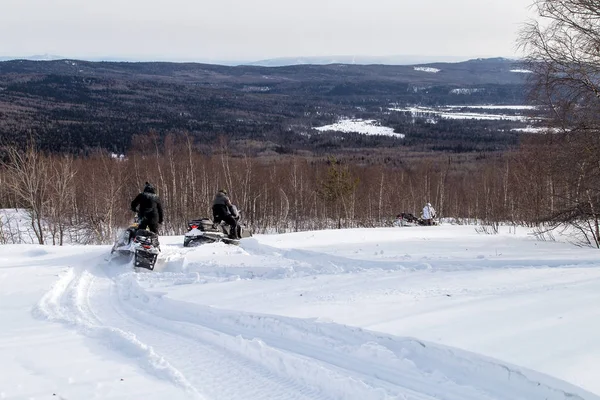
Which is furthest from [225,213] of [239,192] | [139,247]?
[239,192]

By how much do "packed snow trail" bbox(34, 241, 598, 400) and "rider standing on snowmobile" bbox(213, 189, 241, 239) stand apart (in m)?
7.94

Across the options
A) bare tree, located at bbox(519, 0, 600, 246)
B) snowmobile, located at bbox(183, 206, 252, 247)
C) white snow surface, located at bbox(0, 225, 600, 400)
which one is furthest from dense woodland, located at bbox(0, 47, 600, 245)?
snowmobile, located at bbox(183, 206, 252, 247)

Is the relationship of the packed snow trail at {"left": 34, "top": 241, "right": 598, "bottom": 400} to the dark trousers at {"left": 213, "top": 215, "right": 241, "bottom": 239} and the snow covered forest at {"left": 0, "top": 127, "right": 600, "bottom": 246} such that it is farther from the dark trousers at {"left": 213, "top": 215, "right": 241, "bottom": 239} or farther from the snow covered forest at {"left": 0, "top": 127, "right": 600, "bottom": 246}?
the snow covered forest at {"left": 0, "top": 127, "right": 600, "bottom": 246}

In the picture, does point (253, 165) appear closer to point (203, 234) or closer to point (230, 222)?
point (230, 222)

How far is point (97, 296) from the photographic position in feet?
31.2

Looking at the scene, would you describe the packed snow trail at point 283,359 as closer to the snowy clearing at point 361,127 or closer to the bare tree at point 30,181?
the bare tree at point 30,181

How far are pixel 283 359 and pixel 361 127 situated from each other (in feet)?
542

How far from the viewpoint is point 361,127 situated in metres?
168

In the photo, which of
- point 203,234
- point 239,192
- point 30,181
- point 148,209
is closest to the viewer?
point 148,209

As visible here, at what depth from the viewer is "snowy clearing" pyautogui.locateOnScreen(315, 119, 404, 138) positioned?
6293 inches

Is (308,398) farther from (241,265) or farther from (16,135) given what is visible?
(16,135)

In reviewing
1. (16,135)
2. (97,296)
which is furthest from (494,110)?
(97,296)

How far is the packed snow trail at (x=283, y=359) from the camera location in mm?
5259

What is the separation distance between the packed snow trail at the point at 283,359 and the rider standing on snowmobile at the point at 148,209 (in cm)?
506
